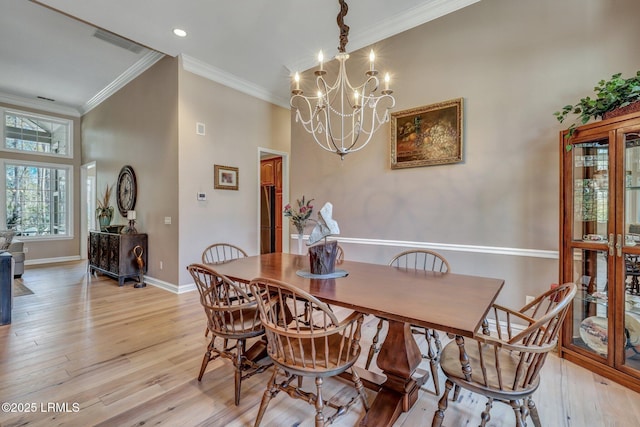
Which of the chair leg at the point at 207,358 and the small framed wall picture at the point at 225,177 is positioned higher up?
the small framed wall picture at the point at 225,177

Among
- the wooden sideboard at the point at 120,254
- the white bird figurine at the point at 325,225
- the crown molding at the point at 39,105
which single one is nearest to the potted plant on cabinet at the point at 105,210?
the wooden sideboard at the point at 120,254

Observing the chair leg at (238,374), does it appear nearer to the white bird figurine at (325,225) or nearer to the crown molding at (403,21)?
the white bird figurine at (325,225)

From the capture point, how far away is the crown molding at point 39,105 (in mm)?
5902

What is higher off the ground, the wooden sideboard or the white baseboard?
the wooden sideboard

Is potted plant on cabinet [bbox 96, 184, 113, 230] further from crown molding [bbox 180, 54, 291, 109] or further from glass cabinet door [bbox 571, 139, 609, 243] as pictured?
glass cabinet door [bbox 571, 139, 609, 243]

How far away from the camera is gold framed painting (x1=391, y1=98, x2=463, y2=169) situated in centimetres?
295

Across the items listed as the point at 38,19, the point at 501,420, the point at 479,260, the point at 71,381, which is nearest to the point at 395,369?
the point at 501,420

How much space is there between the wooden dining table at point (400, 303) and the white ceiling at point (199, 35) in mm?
2737

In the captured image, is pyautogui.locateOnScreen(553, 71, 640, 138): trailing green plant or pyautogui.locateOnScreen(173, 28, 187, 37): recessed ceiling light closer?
pyautogui.locateOnScreen(553, 71, 640, 138): trailing green plant

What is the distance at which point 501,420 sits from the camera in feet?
5.48

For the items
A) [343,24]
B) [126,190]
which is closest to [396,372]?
[343,24]

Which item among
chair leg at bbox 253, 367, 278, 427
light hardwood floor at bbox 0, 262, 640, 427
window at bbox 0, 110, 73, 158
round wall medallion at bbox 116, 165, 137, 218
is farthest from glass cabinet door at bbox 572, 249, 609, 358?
window at bbox 0, 110, 73, 158

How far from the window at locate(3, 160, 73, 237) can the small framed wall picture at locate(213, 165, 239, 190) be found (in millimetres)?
4592

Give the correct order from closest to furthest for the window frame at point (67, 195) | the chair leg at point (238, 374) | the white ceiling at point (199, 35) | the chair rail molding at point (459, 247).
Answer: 1. the chair leg at point (238, 374)
2. the chair rail molding at point (459, 247)
3. the white ceiling at point (199, 35)
4. the window frame at point (67, 195)
